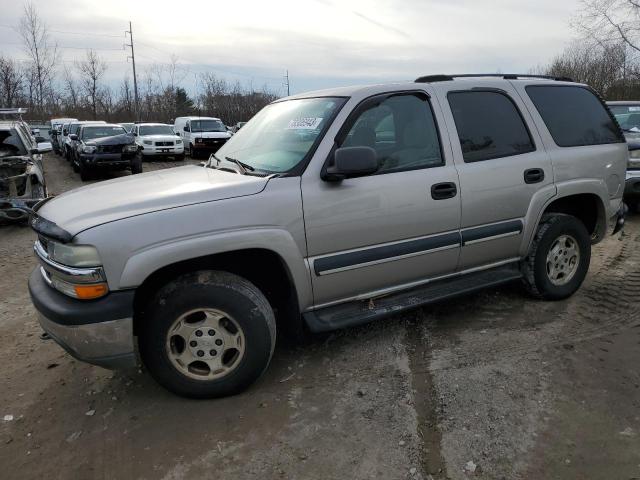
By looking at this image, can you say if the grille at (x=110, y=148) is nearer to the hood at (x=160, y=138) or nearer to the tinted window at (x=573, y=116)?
the hood at (x=160, y=138)

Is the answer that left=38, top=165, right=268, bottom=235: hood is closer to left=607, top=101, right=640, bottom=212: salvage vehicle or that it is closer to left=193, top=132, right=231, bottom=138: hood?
left=607, top=101, right=640, bottom=212: salvage vehicle

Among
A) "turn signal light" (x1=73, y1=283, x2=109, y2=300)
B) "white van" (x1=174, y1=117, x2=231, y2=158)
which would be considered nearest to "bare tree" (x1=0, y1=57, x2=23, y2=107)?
"white van" (x1=174, y1=117, x2=231, y2=158)

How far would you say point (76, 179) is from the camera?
51.0 feet

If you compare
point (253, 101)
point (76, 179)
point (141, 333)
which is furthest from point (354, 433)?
point (253, 101)

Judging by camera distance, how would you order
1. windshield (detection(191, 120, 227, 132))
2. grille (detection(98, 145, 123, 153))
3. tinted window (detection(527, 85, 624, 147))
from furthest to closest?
1. windshield (detection(191, 120, 227, 132))
2. grille (detection(98, 145, 123, 153))
3. tinted window (detection(527, 85, 624, 147))

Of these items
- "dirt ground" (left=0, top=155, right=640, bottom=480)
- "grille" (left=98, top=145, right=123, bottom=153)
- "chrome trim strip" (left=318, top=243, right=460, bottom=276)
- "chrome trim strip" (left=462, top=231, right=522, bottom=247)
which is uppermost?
"grille" (left=98, top=145, right=123, bottom=153)

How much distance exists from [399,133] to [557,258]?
1953 millimetres

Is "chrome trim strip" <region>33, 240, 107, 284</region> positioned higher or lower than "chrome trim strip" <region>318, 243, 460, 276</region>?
higher

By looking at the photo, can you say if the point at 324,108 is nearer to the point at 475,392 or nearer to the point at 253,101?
the point at 475,392

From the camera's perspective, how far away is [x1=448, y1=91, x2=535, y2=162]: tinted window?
3.72 m

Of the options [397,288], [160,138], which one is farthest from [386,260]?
[160,138]

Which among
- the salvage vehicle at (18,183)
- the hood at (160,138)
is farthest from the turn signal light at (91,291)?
the hood at (160,138)

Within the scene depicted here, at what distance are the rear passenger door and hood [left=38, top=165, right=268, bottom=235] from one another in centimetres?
156

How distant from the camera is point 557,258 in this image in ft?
14.4
